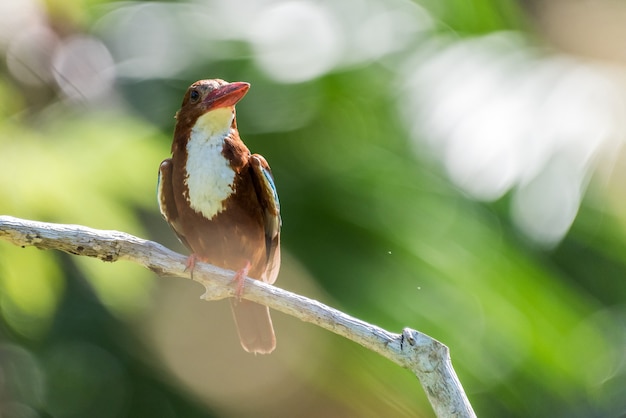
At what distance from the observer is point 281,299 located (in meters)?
2.82

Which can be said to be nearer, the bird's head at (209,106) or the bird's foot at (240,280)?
the bird's head at (209,106)

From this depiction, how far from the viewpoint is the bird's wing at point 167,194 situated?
338 centimetres

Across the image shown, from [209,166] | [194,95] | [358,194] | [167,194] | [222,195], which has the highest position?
[194,95]

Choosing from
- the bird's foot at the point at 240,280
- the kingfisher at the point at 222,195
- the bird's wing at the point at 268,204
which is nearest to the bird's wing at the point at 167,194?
the kingfisher at the point at 222,195

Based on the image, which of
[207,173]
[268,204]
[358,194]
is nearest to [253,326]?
[268,204]

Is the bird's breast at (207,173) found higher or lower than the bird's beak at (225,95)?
lower

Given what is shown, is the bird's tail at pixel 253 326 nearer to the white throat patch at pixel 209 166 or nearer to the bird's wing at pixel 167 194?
the bird's wing at pixel 167 194

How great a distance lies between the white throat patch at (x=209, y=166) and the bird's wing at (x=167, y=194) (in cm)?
17

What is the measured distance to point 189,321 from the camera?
5996 mm

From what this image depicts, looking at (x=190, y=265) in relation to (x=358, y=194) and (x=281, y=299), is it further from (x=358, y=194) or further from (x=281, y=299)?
(x=358, y=194)

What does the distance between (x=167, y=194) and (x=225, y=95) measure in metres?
0.70

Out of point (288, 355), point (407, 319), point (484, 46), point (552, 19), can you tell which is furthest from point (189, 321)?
point (552, 19)

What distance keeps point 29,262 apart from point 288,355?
206cm

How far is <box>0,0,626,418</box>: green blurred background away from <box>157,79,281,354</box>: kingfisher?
0.78m
